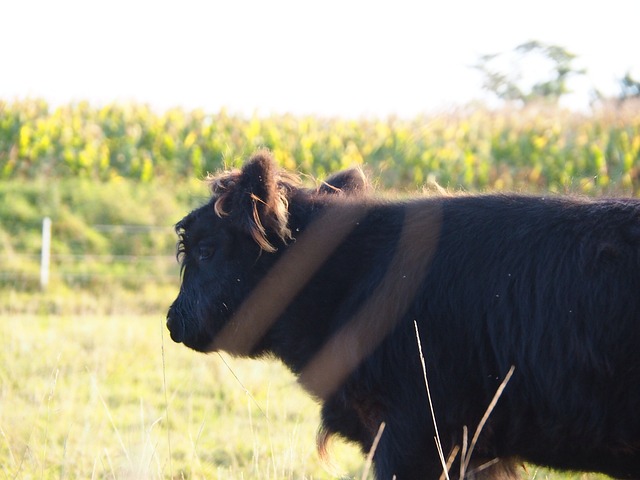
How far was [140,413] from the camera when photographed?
617cm

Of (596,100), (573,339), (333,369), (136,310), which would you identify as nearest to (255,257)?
(333,369)

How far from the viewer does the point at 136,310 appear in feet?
46.2

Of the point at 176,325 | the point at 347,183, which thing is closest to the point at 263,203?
the point at 347,183

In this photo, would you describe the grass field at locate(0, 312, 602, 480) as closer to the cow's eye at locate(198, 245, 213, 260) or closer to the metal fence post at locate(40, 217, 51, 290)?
the cow's eye at locate(198, 245, 213, 260)

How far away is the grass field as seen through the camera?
5105mm

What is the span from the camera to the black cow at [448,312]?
3.77m

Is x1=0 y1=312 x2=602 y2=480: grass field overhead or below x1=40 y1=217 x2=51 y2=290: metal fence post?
overhead

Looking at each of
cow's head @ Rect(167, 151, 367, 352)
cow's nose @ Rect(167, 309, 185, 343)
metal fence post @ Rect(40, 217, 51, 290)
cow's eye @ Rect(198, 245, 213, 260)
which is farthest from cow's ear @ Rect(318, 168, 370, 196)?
metal fence post @ Rect(40, 217, 51, 290)

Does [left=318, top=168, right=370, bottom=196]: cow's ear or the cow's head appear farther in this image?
[left=318, top=168, right=370, bottom=196]: cow's ear

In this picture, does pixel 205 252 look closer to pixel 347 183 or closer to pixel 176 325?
pixel 176 325

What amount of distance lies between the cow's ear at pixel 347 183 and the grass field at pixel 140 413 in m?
1.22

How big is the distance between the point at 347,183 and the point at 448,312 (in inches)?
54.9

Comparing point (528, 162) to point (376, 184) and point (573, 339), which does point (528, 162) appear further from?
point (573, 339)

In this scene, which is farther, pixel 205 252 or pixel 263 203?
pixel 205 252
